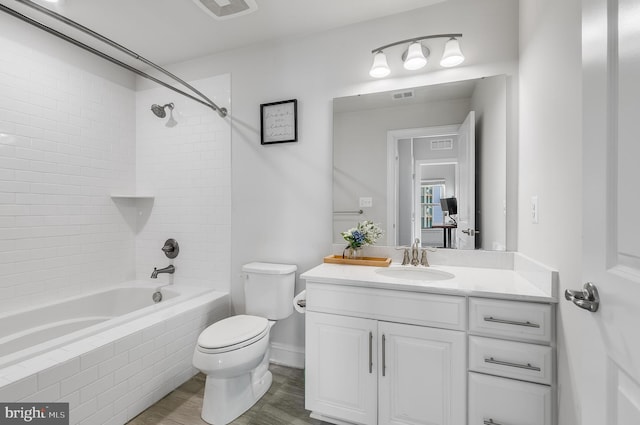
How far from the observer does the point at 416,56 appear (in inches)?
70.4

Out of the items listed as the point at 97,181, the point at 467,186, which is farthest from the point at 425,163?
the point at 97,181

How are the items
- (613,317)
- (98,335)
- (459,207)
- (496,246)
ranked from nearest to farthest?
1. (613,317)
2. (98,335)
3. (496,246)
4. (459,207)

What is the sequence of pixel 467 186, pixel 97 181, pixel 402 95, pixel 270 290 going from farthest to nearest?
pixel 97 181 → pixel 270 290 → pixel 402 95 → pixel 467 186

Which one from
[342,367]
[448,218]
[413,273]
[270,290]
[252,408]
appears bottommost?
[252,408]

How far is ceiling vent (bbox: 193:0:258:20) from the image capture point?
183 centimetres

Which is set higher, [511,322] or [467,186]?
[467,186]

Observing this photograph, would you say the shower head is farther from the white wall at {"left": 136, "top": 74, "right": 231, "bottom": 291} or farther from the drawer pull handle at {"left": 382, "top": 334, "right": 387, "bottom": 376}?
the drawer pull handle at {"left": 382, "top": 334, "right": 387, "bottom": 376}

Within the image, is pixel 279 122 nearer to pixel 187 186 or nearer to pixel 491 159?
pixel 187 186

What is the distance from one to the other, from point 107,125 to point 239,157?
1263 mm

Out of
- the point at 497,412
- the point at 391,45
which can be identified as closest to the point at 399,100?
the point at 391,45

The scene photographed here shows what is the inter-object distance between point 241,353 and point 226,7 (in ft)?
7.06

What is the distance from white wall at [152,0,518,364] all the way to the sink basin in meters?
0.51

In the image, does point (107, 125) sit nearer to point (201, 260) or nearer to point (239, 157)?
point (239, 157)

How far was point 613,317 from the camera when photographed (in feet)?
2.13
